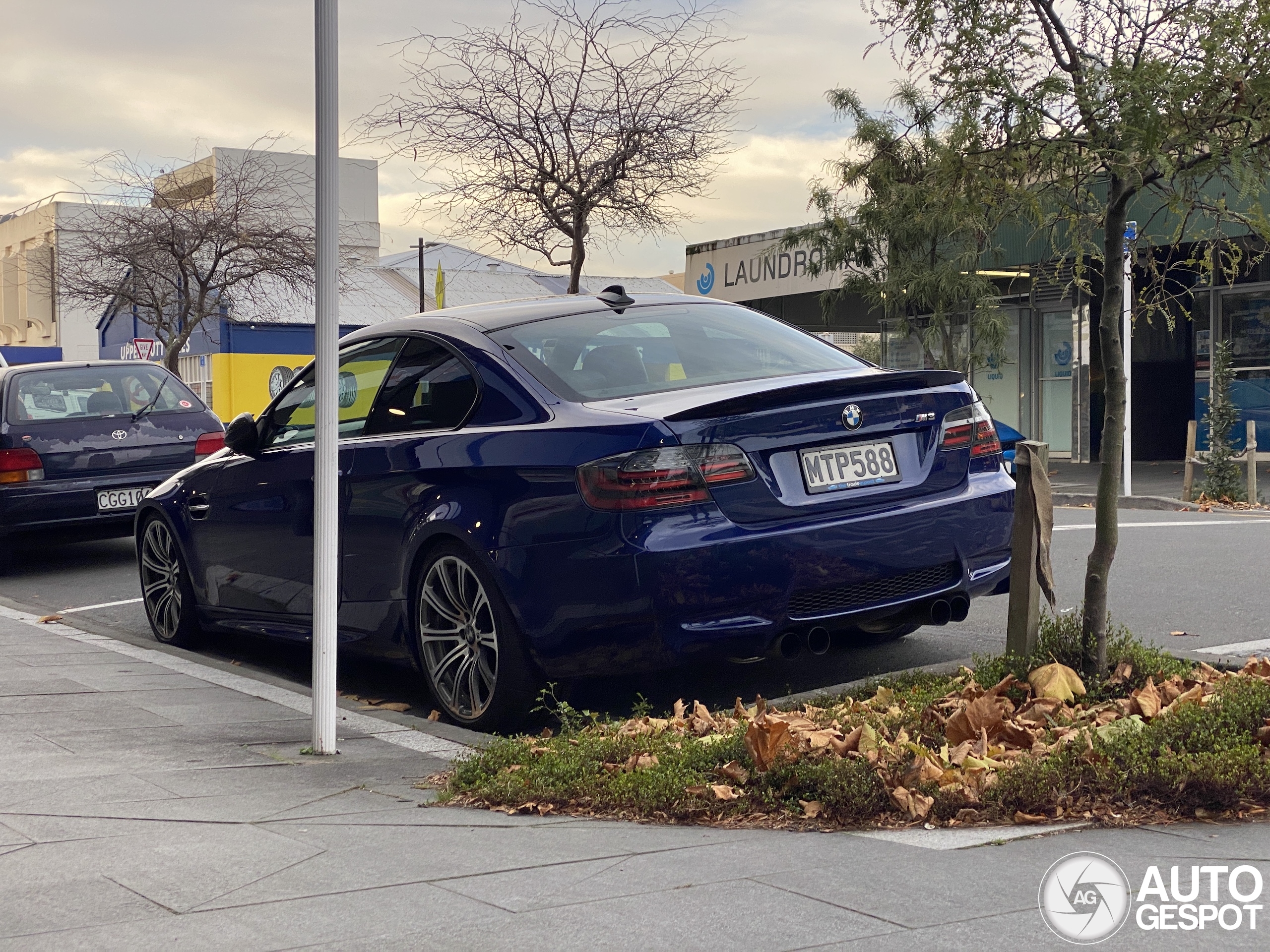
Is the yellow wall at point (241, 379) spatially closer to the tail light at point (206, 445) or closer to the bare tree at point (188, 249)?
the bare tree at point (188, 249)

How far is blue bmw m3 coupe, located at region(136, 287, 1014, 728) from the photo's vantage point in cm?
516

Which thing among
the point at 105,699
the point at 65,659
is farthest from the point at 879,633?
the point at 65,659

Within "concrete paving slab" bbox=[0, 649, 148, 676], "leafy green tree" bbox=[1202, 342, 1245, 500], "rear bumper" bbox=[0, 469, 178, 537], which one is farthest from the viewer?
"leafy green tree" bbox=[1202, 342, 1245, 500]

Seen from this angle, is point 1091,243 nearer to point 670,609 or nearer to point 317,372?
point 670,609

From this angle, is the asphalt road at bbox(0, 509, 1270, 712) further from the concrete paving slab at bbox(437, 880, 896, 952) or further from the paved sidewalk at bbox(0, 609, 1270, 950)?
the concrete paving slab at bbox(437, 880, 896, 952)

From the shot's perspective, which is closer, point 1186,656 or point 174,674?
point 1186,656

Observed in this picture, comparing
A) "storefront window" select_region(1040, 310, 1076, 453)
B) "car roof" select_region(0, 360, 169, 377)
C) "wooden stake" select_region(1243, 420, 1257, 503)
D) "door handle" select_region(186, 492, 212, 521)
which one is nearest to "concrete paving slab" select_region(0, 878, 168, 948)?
"door handle" select_region(186, 492, 212, 521)

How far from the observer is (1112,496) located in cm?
532

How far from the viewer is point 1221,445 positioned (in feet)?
58.0

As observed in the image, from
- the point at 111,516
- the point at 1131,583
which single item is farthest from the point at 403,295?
the point at 1131,583

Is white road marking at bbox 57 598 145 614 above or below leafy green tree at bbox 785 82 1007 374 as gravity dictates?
below

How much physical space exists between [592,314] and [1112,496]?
2.21m

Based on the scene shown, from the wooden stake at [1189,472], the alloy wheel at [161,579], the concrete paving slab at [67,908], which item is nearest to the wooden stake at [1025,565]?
the concrete paving slab at [67,908]

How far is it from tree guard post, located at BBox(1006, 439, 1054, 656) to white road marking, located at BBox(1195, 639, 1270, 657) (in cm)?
148
